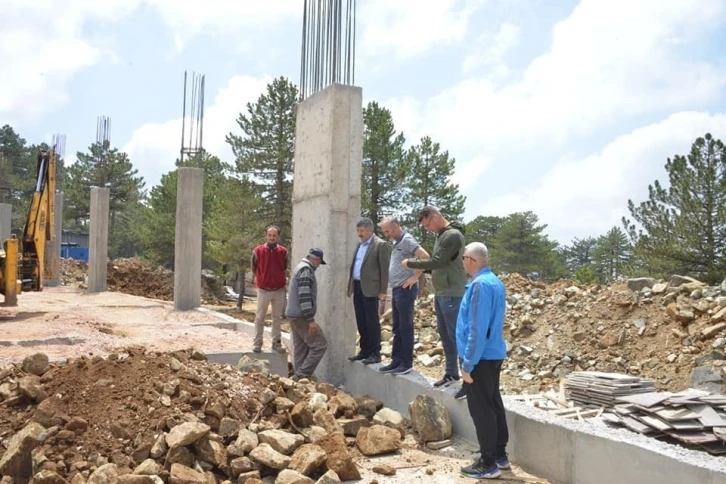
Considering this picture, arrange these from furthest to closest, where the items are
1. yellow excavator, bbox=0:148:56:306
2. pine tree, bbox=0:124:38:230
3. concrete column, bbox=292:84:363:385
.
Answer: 1. pine tree, bbox=0:124:38:230
2. yellow excavator, bbox=0:148:56:306
3. concrete column, bbox=292:84:363:385

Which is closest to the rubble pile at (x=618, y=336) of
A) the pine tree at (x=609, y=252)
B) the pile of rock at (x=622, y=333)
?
the pile of rock at (x=622, y=333)

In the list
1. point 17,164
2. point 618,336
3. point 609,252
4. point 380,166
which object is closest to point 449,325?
point 618,336

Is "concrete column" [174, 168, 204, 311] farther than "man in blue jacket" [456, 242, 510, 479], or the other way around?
"concrete column" [174, 168, 204, 311]

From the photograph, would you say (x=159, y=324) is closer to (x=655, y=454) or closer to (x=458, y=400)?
(x=458, y=400)

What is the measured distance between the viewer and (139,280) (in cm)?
2589

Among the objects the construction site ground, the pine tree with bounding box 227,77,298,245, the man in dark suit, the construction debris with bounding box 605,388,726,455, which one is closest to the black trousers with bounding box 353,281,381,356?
the man in dark suit

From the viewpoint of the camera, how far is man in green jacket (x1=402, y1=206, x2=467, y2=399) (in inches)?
206

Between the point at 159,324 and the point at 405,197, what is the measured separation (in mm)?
12796

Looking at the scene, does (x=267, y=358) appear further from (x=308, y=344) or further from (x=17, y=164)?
(x=17, y=164)

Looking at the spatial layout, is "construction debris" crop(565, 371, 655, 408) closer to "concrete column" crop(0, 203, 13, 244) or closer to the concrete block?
the concrete block

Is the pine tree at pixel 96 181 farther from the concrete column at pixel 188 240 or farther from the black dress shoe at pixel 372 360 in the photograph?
the black dress shoe at pixel 372 360

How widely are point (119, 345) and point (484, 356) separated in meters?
6.25

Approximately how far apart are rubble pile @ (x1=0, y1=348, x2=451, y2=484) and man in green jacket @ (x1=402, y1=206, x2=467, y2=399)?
59cm

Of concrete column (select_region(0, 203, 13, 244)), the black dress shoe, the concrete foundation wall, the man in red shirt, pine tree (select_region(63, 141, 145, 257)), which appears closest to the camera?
the concrete foundation wall
